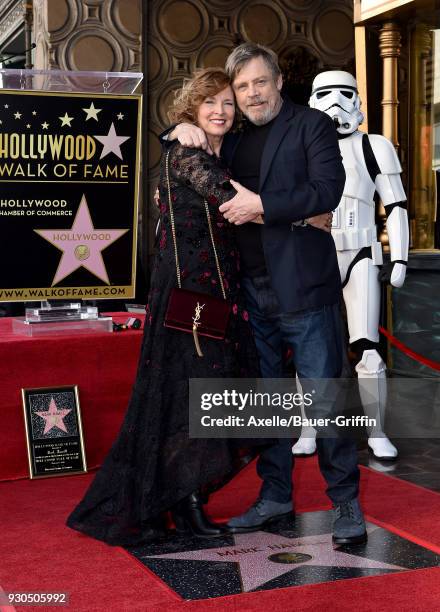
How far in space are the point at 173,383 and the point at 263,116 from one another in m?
1.05

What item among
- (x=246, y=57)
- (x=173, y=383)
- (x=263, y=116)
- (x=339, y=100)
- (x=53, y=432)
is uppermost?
(x=339, y=100)

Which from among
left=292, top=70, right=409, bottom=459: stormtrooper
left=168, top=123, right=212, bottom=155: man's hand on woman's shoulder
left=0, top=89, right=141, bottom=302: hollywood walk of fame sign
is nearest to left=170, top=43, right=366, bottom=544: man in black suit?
left=168, top=123, right=212, bottom=155: man's hand on woman's shoulder

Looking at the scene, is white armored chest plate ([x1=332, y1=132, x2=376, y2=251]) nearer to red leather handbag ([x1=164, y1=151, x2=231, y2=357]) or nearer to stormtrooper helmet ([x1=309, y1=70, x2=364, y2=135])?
stormtrooper helmet ([x1=309, y1=70, x2=364, y2=135])

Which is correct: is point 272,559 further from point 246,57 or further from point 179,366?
point 246,57

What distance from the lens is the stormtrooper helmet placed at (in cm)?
514

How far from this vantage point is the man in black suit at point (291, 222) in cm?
330

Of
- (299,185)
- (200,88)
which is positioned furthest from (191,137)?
(299,185)

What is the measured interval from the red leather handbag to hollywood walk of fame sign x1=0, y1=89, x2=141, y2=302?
1.20 metres

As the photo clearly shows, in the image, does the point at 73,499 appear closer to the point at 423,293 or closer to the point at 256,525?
the point at 256,525

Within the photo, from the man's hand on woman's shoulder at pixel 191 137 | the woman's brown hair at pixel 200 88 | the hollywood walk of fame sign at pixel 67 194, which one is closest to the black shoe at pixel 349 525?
the man's hand on woman's shoulder at pixel 191 137

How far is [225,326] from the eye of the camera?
3.44 m

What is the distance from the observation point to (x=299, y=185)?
10.9 ft

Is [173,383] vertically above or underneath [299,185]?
underneath

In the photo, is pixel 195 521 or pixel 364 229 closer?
pixel 195 521
